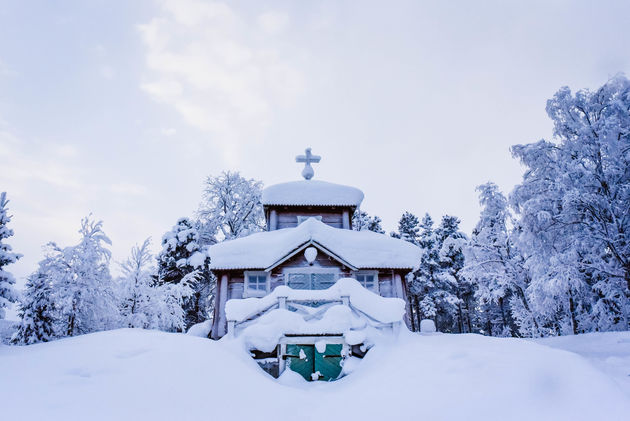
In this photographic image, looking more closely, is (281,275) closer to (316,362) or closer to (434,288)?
(316,362)

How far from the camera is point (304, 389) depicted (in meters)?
8.65

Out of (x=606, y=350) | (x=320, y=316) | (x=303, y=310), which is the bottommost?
(x=606, y=350)

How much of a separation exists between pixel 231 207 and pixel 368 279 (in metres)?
15.9

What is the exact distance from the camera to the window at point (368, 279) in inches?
603

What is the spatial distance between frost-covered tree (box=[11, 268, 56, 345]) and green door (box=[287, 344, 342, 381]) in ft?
32.1

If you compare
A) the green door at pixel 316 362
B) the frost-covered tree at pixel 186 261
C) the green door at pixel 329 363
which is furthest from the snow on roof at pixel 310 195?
the green door at pixel 329 363

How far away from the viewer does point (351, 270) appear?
49.6 feet

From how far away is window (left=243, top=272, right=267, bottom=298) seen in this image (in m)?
14.8

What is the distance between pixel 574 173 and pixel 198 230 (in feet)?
77.9

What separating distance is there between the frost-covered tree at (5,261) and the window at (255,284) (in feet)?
25.3

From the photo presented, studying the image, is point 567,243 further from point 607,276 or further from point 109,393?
point 109,393

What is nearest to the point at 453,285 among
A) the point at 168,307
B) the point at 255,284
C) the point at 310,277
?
the point at 310,277

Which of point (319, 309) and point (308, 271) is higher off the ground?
point (308, 271)

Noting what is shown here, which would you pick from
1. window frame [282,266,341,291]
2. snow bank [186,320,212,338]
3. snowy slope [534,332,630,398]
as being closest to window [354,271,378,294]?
window frame [282,266,341,291]
